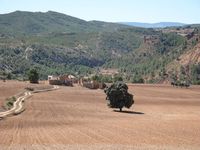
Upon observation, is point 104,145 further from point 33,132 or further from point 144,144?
point 33,132

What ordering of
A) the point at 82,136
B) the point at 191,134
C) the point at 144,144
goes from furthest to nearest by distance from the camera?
1. the point at 191,134
2. the point at 82,136
3. the point at 144,144

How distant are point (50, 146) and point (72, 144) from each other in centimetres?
286

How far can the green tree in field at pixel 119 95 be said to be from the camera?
9838 cm

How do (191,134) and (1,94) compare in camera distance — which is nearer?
(191,134)

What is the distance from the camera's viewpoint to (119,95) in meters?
99.0

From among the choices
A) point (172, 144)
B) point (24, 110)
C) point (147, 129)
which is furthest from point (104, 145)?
point (24, 110)

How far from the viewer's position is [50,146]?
1572 inches

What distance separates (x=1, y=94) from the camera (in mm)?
126062

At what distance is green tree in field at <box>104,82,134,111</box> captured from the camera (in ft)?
323

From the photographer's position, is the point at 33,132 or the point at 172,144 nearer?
the point at 172,144

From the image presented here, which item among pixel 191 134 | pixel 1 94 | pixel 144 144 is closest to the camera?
pixel 144 144

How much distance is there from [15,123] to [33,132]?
1068 cm

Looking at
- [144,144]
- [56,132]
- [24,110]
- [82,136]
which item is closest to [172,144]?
[144,144]

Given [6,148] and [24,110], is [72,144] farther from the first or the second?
[24,110]
